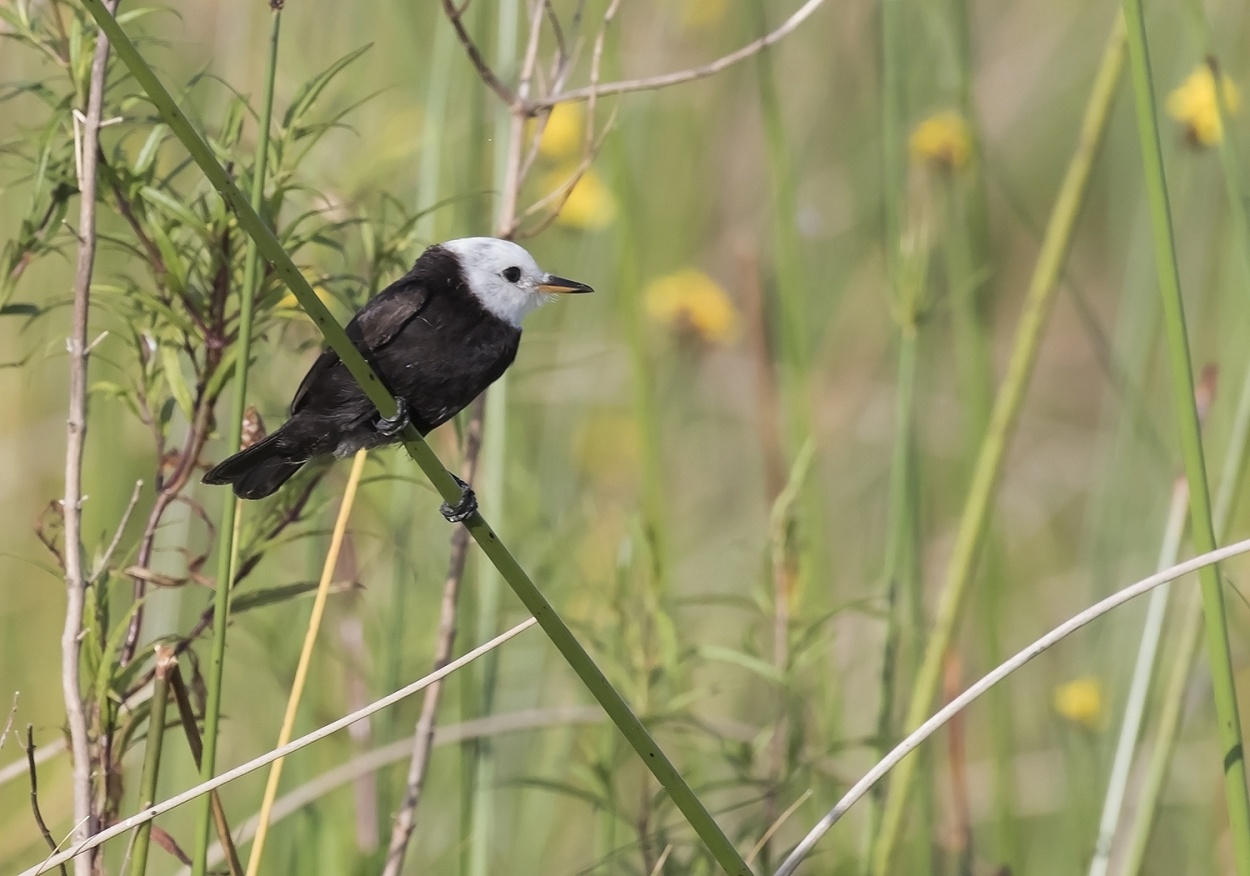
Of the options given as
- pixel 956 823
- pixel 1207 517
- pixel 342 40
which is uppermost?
pixel 342 40

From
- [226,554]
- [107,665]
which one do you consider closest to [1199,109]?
[226,554]

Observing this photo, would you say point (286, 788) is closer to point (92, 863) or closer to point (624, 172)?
point (92, 863)

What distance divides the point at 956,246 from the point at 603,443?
1551 millimetres

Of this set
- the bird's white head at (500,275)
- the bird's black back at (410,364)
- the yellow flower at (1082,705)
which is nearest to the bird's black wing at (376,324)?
the bird's black back at (410,364)

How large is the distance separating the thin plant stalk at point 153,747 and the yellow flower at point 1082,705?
1.64 m

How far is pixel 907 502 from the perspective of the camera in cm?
204

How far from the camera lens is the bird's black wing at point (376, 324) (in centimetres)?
181

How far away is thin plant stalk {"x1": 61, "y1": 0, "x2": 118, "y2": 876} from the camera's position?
1.37 m

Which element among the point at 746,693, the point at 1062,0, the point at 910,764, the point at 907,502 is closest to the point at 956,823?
the point at 910,764

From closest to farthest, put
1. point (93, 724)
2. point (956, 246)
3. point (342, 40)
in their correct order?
point (93, 724)
point (956, 246)
point (342, 40)

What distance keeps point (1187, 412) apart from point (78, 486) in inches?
44.6

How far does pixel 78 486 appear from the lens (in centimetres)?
138

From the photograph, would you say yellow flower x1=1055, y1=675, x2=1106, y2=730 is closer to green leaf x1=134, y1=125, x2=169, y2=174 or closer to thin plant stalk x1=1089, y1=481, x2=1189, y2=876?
thin plant stalk x1=1089, y1=481, x2=1189, y2=876

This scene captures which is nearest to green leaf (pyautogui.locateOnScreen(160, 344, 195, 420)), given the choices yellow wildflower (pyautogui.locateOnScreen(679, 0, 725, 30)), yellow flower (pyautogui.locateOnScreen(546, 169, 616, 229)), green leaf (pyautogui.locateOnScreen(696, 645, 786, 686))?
green leaf (pyautogui.locateOnScreen(696, 645, 786, 686))
